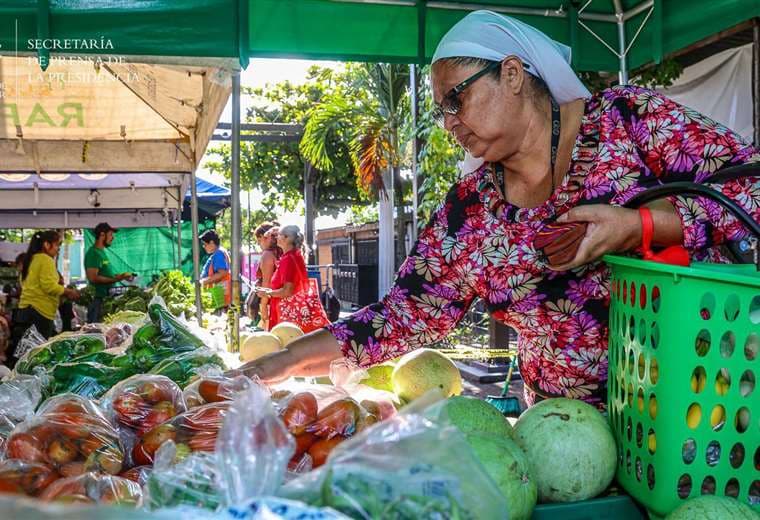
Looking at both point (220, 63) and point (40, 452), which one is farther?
point (220, 63)

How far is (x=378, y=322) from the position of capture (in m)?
1.97

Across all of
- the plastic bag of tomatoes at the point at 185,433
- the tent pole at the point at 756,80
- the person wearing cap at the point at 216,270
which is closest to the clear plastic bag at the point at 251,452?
the plastic bag of tomatoes at the point at 185,433

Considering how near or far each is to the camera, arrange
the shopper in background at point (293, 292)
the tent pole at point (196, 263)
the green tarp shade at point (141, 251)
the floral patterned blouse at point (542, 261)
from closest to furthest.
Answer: the floral patterned blouse at point (542, 261), the tent pole at point (196, 263), the shopper in background at point (293, 292), the green tarp shade at point (141, 251)

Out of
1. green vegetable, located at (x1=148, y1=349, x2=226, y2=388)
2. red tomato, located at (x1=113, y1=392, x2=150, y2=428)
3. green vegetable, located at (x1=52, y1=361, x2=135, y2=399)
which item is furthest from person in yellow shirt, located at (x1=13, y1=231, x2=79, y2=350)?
red tomato, located at (x1=113, y1=392, x2=150, y2=428)

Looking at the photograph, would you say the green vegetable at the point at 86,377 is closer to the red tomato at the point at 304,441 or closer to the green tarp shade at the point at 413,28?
the red tomato at the point at 304,441

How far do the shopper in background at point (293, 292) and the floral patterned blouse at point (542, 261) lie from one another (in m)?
4.54

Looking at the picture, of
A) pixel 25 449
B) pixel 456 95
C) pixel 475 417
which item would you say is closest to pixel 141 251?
pixel 456 95

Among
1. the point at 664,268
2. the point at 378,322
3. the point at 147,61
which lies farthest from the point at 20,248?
the point at 664,268

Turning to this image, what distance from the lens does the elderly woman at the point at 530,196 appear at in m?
1.64

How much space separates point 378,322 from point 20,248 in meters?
15.3

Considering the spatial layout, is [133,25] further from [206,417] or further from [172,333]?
[206,417]

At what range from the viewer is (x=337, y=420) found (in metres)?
1.40

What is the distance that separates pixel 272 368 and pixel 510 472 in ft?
3.10

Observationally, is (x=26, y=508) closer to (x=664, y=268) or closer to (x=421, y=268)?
(x=664, y=268)
